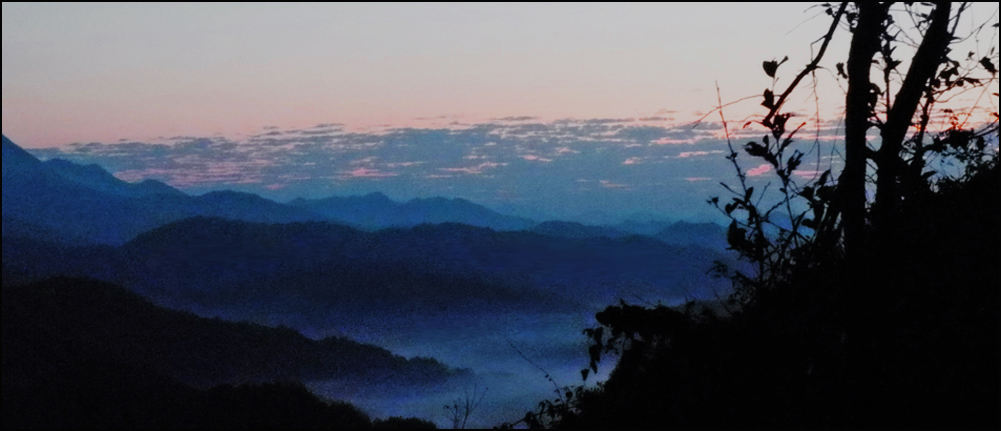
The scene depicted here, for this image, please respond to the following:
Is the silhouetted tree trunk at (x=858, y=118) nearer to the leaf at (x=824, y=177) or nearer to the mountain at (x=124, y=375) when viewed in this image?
the leaf at (x=824, y=177)

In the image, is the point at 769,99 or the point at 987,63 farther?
the point at 987,63

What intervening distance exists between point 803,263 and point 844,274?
1.52 metres

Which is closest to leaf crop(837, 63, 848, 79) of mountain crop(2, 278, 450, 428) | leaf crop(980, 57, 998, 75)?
leaf crop(980, 57, 998, 75)

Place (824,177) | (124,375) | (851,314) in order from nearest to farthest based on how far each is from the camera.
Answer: (851,314) < (824,177) < (124,375)

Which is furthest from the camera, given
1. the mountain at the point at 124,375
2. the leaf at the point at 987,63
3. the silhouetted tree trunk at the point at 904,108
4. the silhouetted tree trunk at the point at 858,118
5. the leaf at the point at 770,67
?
the mountain at the point at 124,375

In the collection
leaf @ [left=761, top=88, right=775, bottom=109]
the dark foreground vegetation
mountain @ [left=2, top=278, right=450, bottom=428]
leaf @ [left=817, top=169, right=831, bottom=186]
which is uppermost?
leaf @ [left=761, top=88, right=775, bottom=109]

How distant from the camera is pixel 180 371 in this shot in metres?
184

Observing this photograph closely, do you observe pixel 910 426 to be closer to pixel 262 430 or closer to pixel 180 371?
pixel 262 430

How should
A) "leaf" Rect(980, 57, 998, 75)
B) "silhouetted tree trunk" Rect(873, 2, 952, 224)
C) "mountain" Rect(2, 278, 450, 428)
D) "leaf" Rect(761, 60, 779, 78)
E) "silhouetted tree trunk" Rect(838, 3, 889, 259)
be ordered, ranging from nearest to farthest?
"silhouetted tree trunk" Rect(838, 3, 889, 259) < "silhouetted tree trunk" Rect(873, 2, 952, 224) < "leaf" Rect(761, 60, 779, 78) < "leaf" Rect(980, 57, 998, 75) < "mountain" Rect(2, 278, 450, 428)

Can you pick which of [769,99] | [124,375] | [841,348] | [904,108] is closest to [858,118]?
[904,108]

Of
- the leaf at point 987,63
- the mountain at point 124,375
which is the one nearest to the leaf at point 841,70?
the leaf at point 987,63

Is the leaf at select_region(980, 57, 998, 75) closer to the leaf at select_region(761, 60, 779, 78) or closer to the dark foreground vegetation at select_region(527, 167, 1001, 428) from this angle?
the dark foreground vegetation at select_region(527, 167, 1001, 428)

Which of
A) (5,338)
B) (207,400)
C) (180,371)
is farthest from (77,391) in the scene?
(180,371)

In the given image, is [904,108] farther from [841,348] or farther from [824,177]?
[841,348]
